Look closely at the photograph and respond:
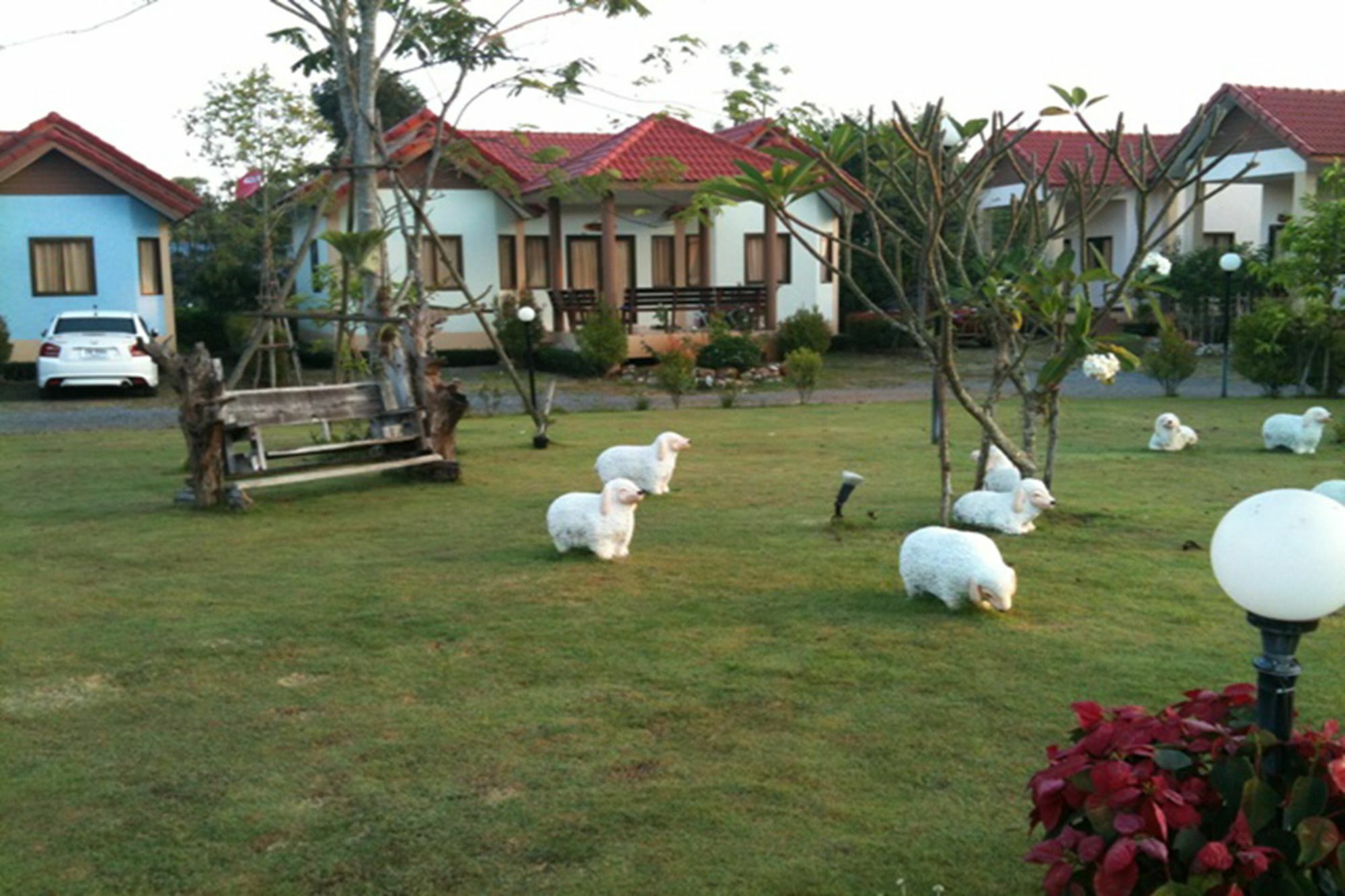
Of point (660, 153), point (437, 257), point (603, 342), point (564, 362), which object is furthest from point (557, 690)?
point (437, 257)

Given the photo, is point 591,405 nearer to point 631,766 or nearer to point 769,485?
point 769,485

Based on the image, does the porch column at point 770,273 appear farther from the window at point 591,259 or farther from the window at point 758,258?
the window at point 591,259

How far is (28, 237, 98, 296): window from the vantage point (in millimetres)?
27391

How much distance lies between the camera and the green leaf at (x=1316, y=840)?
2725mm

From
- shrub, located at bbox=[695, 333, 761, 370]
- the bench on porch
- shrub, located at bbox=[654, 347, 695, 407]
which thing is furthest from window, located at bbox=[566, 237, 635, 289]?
shrub, located at bbox=[654, 347, 695, 407]

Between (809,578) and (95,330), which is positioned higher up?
(95,330)

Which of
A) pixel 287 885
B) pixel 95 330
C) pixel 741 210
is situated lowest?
pixel 287 885

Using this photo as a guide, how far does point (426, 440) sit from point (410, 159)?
15.7 m

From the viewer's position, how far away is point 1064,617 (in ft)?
21.5

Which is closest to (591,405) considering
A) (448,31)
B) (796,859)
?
(448,31)

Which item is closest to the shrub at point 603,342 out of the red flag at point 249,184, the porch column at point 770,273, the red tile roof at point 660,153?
→ the red tile roof at point 660,153

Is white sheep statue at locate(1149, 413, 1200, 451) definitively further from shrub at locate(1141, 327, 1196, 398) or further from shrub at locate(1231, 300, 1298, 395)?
shrub at locate(1141, 327, 1196, 398)

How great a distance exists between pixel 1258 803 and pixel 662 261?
3035 centimetres

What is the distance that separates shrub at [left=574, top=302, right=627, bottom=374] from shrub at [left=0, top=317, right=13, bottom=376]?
443 inches
